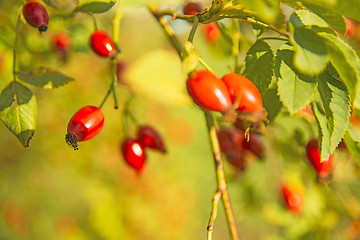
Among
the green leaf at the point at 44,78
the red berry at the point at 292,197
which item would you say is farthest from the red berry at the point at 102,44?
the red berry at the point at 292,197

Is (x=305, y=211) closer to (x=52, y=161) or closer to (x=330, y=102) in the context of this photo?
(x=330, y=102)

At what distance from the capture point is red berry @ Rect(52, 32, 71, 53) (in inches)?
69.9

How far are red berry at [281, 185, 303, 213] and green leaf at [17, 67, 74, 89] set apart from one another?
1613mm

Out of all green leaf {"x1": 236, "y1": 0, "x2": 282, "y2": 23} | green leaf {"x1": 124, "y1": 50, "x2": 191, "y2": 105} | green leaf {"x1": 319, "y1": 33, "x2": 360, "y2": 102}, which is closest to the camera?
green leaf {"x1": 124, "y1": 50, "x2": 191, "y2": 105}

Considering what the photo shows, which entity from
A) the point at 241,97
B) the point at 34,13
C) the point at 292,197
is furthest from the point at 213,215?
the point at 292,197

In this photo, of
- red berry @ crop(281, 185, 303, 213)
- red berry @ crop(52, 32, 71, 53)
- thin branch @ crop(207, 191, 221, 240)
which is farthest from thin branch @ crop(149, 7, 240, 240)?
red berry @ crop(281, 185, 303, 213)

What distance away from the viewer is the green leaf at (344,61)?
68cm

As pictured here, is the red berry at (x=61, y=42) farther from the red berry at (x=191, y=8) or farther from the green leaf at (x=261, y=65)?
the green leaf at (x=261, y=65)

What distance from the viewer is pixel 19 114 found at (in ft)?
3.07

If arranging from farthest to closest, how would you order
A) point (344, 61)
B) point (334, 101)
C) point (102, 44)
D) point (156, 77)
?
point (102, 44), point (334, 101), point (344, 61), point (156, 77)

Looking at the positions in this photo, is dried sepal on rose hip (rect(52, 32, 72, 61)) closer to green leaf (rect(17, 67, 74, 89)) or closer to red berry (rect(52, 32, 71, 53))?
red berry (rect(52, 32, 71, 53))

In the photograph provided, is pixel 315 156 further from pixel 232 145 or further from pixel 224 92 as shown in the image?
pixel 224 92

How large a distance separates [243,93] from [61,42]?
128 cm

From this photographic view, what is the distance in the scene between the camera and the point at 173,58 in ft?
1.41
